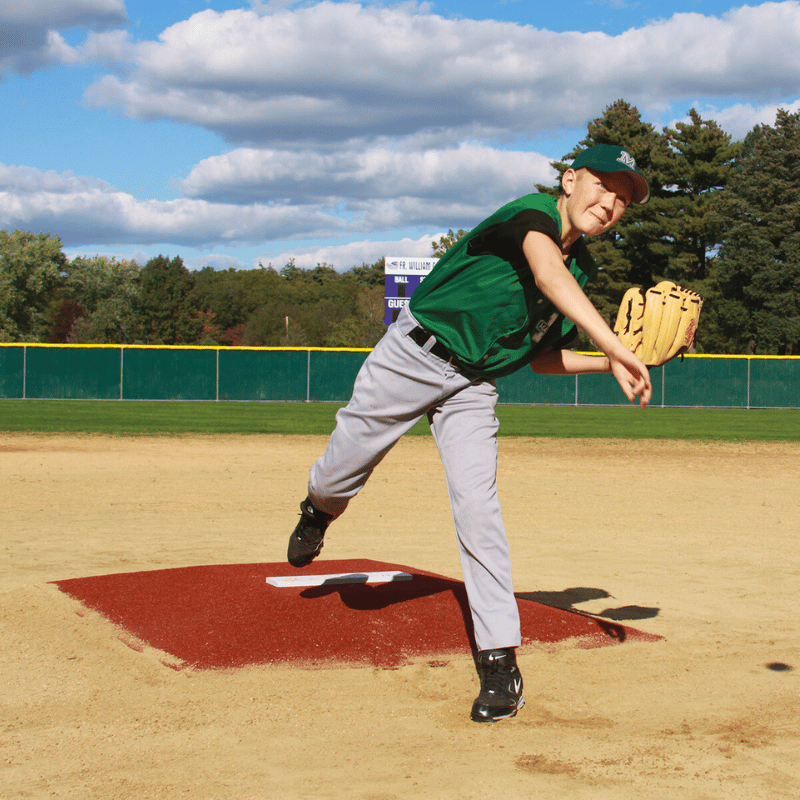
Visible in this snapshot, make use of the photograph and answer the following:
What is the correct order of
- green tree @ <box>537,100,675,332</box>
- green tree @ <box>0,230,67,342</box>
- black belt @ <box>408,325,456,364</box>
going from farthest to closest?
green tree @ <box>0,230,67,342</box>
green tree @ <box>537,100,675,332</box>
black belt @ <box>408,325,456,364</box>

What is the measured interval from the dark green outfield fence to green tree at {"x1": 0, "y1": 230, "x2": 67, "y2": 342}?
33.7 metres

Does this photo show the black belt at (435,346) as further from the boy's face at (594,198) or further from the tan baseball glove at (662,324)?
the tan baseball glove at (662,324)

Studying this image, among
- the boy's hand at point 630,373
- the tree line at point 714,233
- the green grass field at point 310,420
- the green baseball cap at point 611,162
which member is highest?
the tree line at point 714,233

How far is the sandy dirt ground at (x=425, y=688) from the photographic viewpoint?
2254 mm

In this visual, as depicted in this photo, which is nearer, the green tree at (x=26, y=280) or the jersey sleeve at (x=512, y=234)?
the jersey sleeve at (x=512, y=234)

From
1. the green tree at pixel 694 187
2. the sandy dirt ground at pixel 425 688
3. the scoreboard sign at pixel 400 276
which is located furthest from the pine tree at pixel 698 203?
the sandy dirt ground at pixel 425 688

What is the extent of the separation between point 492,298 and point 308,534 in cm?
123

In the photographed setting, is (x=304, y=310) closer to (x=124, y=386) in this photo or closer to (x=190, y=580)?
(x=124, y=386)

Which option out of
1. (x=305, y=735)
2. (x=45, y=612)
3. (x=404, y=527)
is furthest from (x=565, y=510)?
(x=305, y=735)

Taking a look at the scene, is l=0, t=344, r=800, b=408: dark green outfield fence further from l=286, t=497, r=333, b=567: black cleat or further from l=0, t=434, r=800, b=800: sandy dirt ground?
l=286, t=497, r=333, b=567: black cleat

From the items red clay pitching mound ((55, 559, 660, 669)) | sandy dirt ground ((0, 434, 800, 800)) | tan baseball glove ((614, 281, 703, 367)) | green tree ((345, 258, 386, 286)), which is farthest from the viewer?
green tree ((345, 258, 386, 286))

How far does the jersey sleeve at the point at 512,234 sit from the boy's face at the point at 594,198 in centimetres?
11

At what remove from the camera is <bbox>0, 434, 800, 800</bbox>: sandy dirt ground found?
2.25m

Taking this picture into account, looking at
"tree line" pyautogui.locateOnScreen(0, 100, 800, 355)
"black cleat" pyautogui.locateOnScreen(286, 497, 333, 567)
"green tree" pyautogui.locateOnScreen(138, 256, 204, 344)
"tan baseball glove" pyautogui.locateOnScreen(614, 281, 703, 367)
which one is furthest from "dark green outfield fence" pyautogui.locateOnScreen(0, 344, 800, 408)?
"green tree" pyautogui.locateOnScreen(138, 256, 204, 344)
